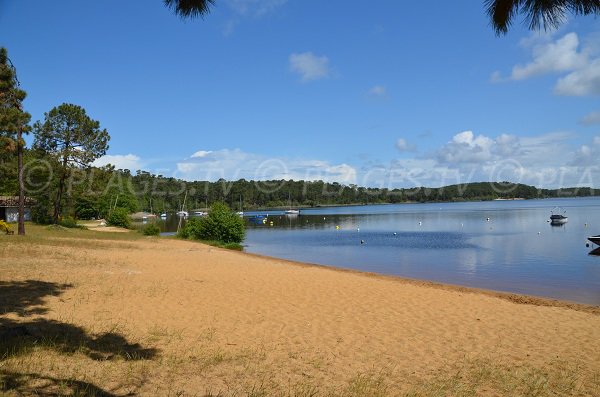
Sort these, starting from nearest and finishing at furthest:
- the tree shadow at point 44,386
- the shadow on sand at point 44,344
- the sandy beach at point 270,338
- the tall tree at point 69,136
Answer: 1. the tree shadow at point 44,386
2. the shadow on sand at point 44,344
3. the sandy beach at point 270,338
4. the tall tree at point 69,136

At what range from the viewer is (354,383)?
6.76 metres

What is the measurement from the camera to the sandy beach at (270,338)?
Answer: 20.7ft

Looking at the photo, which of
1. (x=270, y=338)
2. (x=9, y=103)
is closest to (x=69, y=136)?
(x=9, y=103)

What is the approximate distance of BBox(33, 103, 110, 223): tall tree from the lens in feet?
125

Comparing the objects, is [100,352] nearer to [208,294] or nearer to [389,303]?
[208,294]

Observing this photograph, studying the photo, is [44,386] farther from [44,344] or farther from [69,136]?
[69,136]

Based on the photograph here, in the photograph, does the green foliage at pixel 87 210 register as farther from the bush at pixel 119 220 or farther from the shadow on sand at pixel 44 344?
the shadow on sand at pixel 44 344

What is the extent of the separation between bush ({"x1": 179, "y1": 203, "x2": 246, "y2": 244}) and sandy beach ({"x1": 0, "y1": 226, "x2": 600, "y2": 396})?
924 inches

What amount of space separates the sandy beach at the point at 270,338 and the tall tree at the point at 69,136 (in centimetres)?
2512

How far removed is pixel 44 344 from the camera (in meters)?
6.80

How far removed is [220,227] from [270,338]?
31.4m

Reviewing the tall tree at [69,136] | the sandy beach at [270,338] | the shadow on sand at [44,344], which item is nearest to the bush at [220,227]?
the tall tree at [69,136]

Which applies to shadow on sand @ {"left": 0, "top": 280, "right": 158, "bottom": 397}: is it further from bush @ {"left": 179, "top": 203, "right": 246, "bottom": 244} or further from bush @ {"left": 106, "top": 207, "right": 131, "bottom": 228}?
bush @ {"left": 106, "top": 207, "right": 131, "bottom": 228}

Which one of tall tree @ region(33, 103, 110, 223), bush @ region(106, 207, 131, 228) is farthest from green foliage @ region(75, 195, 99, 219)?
tall tree @ region(33, 103, 110, 223)
